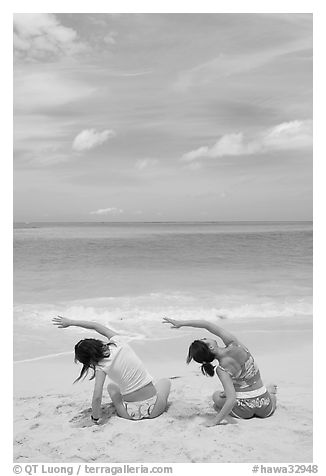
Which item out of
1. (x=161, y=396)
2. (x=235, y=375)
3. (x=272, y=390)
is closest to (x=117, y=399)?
(x=161, y=396)

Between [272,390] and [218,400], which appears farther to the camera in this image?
[272,390]

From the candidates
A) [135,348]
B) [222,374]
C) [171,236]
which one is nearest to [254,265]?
[171,236]

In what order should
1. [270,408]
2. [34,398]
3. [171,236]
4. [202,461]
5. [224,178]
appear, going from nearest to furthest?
[202,461] < [270,408] < [34,398] < [224,178] < [171,236]

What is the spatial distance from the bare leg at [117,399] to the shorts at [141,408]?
3 cm

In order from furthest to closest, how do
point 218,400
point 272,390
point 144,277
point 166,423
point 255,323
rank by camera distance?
point 144,277 → point 255,323 → point 272,390 → point 218,400 → point 166,423

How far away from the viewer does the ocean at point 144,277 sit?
12.5ft

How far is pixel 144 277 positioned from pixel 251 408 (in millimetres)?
1626

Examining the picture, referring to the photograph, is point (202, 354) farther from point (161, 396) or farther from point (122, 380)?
point (122, 380)

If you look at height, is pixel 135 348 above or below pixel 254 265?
below

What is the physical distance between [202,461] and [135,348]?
39.9 inches

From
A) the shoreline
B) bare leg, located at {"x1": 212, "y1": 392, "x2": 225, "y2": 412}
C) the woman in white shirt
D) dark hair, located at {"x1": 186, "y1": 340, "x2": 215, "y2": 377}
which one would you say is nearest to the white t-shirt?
the woman in white shirt

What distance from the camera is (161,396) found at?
3.00 meters
